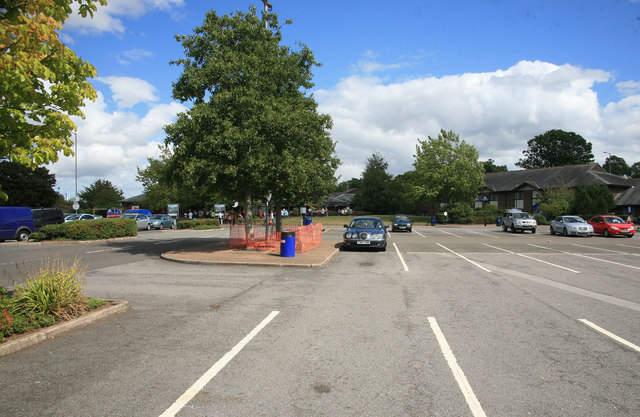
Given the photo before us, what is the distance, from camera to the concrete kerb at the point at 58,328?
4742 millimetres

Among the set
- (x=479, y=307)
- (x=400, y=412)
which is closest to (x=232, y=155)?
(x=479, y=307)

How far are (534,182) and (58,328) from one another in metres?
73.2

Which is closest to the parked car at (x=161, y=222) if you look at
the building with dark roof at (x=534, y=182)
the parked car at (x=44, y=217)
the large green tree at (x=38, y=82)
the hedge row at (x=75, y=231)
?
the parked car at (x=44, y=217)

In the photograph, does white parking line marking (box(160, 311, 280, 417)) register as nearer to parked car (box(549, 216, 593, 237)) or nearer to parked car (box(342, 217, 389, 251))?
parked car (box(342, 217, 389, 251))

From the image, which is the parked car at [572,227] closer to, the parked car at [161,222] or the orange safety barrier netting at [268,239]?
the orange safety barrier netting at [268,239]

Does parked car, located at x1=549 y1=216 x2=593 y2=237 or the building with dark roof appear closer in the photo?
parked car, located at x1=549 y1=216 x2=593 y2=237

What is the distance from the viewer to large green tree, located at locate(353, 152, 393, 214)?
7375 cm

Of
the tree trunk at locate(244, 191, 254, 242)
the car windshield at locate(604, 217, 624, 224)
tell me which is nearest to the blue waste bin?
the tree trunk at locate(244, 191, 254, 242)

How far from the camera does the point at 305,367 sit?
4.34 m

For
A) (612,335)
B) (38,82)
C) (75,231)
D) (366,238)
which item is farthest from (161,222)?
(612,335)

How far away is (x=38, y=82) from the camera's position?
4.89 meters

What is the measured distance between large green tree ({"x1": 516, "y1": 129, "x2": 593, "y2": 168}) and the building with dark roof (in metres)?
34.9

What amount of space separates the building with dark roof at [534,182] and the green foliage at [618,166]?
51229 millimetres

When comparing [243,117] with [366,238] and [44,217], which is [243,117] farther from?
[44,217]
